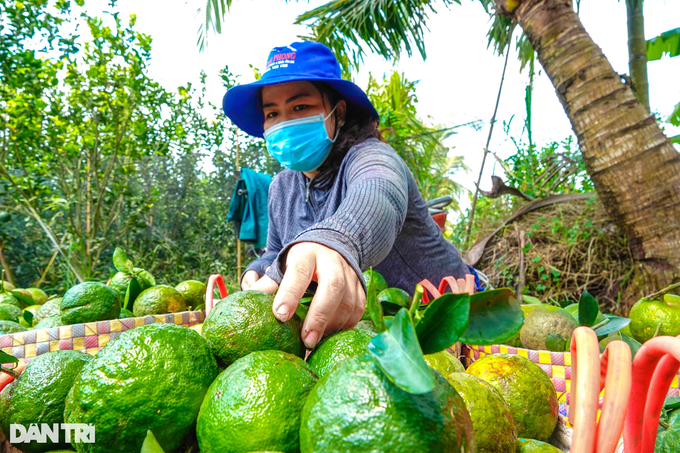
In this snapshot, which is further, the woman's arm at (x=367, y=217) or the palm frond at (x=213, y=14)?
the palm frond at (x=213, y=14)

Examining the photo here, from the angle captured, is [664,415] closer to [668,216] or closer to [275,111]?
[275,111]

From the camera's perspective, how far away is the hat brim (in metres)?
2.00

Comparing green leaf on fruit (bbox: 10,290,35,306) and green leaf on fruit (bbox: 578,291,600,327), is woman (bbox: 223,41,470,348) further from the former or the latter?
green leaf on fruit (bbox: 10,290,35,306)

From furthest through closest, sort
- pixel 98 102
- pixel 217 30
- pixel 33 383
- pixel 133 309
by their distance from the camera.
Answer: pixel 217 30 → pixel 98 102 → pixel 133 309 → pixel 33 383

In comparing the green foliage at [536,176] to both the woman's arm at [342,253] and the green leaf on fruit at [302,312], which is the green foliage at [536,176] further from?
the green leaf on fruit at [302,312]

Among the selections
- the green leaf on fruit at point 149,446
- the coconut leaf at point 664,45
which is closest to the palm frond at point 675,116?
the coconut leaf at point 664,45

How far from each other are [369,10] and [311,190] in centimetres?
432

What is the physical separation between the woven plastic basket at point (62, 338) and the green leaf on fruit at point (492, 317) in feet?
3.75

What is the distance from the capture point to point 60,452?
2.09ft

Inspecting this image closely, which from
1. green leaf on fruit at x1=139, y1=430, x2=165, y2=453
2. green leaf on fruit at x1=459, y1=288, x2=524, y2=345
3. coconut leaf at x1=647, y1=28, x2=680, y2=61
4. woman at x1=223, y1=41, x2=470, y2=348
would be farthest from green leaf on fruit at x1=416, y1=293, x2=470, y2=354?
coconut leaf at x1=647, y1=28, x2=680, y2=61

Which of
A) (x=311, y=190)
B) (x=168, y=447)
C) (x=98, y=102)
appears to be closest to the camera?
(x=168, y=447)

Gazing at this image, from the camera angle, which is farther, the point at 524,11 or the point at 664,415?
the point at 524,11

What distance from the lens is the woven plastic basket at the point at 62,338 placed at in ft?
3.93

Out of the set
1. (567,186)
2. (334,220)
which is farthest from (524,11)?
(334,220)
